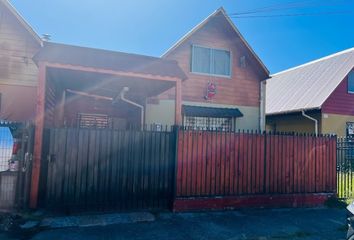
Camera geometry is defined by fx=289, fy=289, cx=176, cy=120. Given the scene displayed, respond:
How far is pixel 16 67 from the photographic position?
10.4 m

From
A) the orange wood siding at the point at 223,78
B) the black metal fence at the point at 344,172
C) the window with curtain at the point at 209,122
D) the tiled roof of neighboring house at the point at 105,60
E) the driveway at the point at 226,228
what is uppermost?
the orange wood siding at the point at 223,78

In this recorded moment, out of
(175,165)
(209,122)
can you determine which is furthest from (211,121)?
(175,165)

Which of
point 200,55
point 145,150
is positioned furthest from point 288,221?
point 200,55

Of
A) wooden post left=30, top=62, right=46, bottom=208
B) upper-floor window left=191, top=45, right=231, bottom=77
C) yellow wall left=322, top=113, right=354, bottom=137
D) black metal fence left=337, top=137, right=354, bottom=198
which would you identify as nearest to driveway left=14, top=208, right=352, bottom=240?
wooden post left=30, top=62, right=46, bottom=208

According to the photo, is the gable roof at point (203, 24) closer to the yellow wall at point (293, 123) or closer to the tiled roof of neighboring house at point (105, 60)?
the tiled roof of neighboring house at point (105, 60)

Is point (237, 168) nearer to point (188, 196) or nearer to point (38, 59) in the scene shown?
point (188, 196)

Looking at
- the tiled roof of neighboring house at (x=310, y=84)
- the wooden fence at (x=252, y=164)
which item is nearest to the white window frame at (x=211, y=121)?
the wooden fence at (x=252, y=164)

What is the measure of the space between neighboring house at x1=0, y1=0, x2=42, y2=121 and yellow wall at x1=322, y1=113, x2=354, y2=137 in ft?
48.9

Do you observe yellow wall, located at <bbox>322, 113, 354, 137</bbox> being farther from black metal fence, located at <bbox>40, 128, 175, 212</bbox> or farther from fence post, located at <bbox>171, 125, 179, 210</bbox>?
black metal fence, located at <bbox>40, 128, 175, 212</bbox>

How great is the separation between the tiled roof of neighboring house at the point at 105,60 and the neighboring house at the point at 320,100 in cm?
1165

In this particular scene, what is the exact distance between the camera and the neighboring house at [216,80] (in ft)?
40.6

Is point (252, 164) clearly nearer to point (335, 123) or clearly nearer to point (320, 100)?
point (320, 100)

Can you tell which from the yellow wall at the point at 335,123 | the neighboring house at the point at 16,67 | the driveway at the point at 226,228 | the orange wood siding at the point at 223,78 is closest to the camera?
the driveway at the point at 226,228

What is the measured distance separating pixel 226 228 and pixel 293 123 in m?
14.4
